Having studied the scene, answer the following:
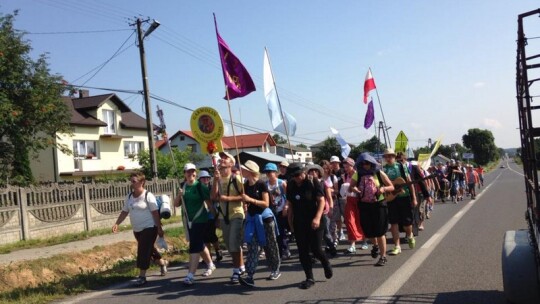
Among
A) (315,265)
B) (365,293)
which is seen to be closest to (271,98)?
(315,265)

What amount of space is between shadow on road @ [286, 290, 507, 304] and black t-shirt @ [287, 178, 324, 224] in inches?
47.1

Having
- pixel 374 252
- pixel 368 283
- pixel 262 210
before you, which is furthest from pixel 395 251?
pixel 262 210

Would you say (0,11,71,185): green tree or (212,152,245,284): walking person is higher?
(0,11,71,185): green tree

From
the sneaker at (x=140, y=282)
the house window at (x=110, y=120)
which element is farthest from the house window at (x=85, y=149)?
the sneaker at (x=140, y=282)

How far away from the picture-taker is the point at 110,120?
38125 mm

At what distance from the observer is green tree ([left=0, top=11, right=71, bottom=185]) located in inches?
784

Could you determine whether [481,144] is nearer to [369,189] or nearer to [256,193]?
[369,189]

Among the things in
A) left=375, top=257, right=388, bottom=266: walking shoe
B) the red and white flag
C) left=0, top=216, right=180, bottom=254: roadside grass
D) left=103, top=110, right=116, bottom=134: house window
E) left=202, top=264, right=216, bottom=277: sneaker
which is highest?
left=103, top=110, right=116, bottom=134: house window

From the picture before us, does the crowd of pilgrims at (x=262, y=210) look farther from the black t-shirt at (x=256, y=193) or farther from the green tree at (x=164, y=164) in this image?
the green tree at (x=164, y=164)

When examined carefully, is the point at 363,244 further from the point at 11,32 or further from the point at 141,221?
the point at 11,32

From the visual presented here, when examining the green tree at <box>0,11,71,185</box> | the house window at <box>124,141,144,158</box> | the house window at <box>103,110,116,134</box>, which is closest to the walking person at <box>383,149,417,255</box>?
the green tree at <box>0,11,71,185</box>

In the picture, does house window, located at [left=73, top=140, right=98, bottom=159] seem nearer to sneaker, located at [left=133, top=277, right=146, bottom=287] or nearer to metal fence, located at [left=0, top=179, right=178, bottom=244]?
metal fence, located at [left=0, top=179, right=178, bottom=244]

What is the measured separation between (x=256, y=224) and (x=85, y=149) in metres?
32.3

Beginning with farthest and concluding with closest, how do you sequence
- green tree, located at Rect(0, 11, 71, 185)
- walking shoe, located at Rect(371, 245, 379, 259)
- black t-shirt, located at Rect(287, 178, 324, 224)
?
green tree, located at Rect(0, 11, 71, 185)
walking shoe, located at Rect(371, 245, 379, 259)
black t-shirt, located at Rect(287, 178, 324, 224)
